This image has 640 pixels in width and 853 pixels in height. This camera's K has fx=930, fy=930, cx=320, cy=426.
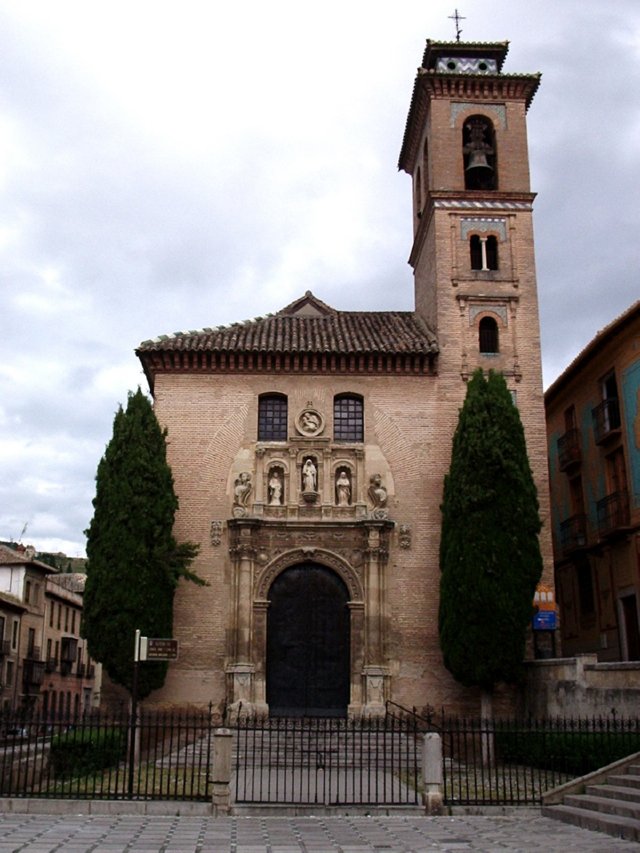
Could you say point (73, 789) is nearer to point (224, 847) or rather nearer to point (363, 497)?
point (224, 847)

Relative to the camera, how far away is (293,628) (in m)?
23.1

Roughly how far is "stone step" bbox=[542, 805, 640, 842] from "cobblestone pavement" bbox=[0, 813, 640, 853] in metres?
0.17

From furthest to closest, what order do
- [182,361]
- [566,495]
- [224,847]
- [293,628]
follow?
[566,495] < [182,361] < [293,628] < [224,847]

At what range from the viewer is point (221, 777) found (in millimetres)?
12773

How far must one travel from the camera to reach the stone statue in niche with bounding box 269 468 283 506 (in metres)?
23.8

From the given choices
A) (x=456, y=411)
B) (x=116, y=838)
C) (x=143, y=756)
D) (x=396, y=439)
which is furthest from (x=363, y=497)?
(x=116, y=838)

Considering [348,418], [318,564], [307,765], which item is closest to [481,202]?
[348,418]

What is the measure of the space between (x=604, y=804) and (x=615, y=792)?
586 millimetres

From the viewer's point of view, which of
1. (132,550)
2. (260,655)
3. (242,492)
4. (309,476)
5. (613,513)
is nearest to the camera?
(132,550)

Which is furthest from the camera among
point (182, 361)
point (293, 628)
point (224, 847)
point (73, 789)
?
point (182, 361)

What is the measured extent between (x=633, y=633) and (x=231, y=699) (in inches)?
428

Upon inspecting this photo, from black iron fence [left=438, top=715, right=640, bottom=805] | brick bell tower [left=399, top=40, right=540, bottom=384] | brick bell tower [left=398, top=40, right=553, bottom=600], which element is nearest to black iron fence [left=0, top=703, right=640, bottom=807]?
black iron fence [left=438, top=715, right=640, bottom=805]

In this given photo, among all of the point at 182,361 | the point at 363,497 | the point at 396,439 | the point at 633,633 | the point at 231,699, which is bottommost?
the point at 231,699

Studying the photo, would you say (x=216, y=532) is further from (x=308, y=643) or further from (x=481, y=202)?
(x=481, y=202)
